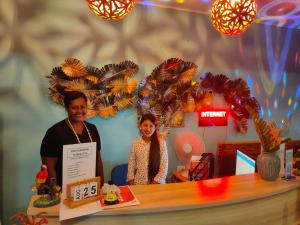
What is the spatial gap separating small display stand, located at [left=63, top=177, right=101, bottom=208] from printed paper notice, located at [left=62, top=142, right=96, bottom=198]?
5cm

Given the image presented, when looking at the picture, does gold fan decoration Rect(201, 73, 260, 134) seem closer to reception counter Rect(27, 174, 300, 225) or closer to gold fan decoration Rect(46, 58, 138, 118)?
gold fan decoration Rect(46, 58, 138, 118)

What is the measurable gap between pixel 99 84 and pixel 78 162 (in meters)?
1.62

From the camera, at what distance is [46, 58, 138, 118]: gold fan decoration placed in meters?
2.64

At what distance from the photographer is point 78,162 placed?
128 centimetres

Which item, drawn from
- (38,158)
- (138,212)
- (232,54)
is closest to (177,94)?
(232,54)

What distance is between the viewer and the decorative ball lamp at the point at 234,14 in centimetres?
174

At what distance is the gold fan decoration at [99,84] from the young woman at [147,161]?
667 mm

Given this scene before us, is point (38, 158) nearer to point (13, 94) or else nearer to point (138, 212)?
point (13, 94)

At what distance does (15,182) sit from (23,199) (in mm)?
196

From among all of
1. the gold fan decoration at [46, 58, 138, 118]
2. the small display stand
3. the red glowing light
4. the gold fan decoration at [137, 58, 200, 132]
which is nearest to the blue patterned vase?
the red glowing light

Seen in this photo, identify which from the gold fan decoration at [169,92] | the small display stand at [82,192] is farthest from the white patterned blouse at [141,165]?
the small display stand at [82,192]

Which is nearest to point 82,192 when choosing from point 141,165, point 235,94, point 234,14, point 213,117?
point 141,165

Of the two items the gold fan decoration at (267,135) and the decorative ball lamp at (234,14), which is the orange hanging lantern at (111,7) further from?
the gold fan decoration at (267,135)

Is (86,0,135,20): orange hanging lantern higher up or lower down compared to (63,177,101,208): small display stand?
higher up
